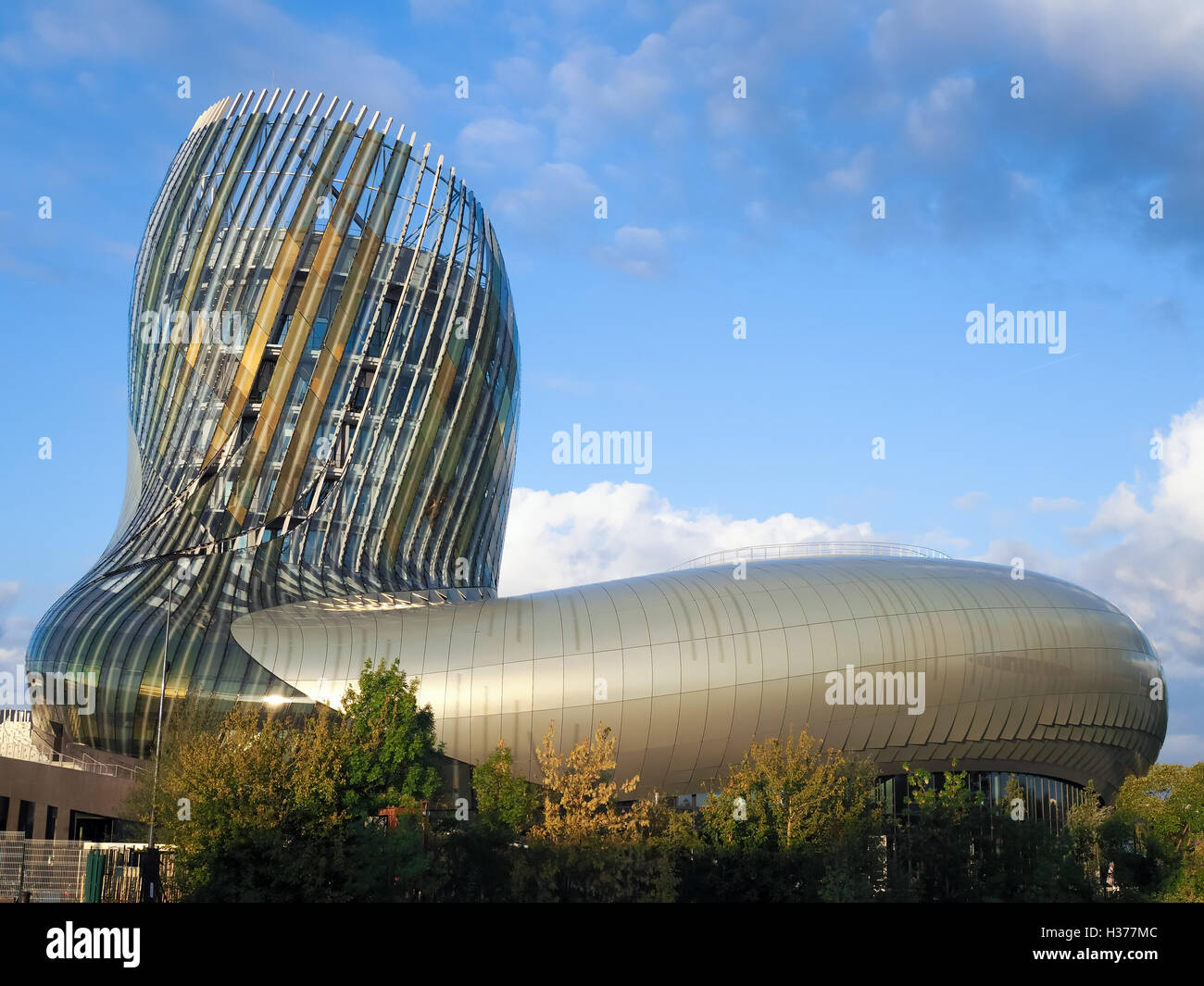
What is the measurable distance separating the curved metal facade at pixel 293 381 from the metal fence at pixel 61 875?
2011 centimetres

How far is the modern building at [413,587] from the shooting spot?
45969 millimetres

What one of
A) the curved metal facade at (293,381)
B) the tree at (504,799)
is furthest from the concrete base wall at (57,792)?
the tree at (504,799)

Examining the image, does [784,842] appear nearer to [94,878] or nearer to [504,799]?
[504,799]

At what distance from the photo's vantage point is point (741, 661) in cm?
4584

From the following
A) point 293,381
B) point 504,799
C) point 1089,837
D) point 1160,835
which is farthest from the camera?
point 293,381

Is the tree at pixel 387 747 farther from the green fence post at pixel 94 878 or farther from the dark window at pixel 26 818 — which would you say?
the dark window at pixel 26 818

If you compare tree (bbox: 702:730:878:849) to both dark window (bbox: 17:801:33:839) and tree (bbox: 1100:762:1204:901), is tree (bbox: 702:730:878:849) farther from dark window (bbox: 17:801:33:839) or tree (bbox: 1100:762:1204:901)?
dark window (bbox: 17:801:33:839)

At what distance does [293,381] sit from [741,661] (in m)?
25.1

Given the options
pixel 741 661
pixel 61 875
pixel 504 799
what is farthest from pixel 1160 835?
pixel 61 875

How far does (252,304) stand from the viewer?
5566 cm

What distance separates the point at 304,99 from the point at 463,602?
2715 cm

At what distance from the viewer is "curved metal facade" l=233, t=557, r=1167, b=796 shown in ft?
149
